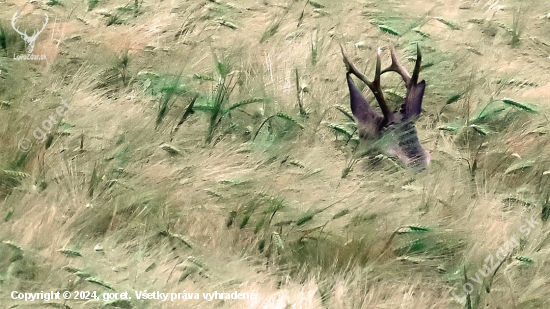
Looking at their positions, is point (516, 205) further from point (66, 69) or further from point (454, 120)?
point (66, 69)

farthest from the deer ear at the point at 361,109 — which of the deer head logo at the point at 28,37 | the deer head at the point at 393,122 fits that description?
the deer head logo at the point at 28,37

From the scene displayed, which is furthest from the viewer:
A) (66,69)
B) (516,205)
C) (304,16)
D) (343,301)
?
(304,16)

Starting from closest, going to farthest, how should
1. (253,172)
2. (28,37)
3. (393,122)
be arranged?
(253,172) → (393,122) → (28,37)

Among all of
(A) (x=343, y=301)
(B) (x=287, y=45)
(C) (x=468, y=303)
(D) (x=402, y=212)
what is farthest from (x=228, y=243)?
(B) (x=287, y=45)

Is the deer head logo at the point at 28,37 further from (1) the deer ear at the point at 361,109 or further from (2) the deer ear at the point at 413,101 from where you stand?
(2) the deer ear at the point at 413,101

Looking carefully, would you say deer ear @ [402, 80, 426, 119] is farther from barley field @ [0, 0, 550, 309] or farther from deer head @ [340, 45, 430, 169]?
barley field @ [0, 0, 550, 309]

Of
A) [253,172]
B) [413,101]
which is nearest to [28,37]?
[253,172]

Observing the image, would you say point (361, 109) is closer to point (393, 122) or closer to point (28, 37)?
point (393, 122)
